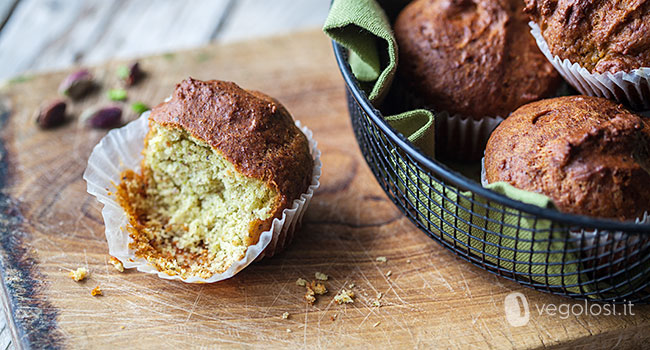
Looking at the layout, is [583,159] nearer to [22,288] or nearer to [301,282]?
[301,282]

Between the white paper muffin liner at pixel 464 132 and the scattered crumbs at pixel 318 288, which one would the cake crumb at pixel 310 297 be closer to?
the scattered crumbs at pixel 318 288

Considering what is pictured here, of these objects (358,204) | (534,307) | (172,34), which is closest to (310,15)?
(172,34)

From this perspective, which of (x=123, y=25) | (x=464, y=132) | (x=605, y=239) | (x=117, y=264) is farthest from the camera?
(x=123, y=25)

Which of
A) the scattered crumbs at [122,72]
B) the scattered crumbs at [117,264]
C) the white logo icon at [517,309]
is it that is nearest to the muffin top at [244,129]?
the scattered crumbs at [117,264]

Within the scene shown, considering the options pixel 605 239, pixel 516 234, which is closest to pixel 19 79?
pixel 516 234

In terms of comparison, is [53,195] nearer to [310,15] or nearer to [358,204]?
[358,204]

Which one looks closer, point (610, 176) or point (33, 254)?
point (610, 176)
